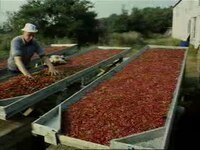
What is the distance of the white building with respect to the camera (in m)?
19.0

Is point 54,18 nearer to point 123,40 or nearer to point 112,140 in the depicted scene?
point 123,40

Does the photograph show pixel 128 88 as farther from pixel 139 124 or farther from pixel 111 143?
pixel 111 143

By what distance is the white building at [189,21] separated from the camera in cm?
1905

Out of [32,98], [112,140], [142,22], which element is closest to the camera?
[112,140]

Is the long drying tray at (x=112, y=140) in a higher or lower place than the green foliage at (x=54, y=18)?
lower

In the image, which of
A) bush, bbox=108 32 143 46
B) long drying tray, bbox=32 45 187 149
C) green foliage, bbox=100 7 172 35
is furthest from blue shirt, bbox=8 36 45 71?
green foliage, bbox=100 7 172 35

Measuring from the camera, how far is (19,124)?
4859 mm

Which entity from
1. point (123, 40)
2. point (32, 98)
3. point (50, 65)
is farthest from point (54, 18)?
point (32, 98)

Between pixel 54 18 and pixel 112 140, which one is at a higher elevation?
pixel 54 18

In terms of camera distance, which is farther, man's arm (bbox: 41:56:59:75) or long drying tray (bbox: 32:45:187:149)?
man's arm (bbox: 41:56:59:75)

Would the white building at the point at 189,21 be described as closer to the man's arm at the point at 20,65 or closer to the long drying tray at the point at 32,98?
the long drying tray at the point at 32,98

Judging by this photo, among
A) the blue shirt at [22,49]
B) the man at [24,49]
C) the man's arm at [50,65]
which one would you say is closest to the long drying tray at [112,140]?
the man at [24,49]

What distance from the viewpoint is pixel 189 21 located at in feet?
72.5

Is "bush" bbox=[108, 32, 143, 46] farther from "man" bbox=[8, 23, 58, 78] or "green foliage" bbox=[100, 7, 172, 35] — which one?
"man" bbox=[8, 23, 58, 78]
